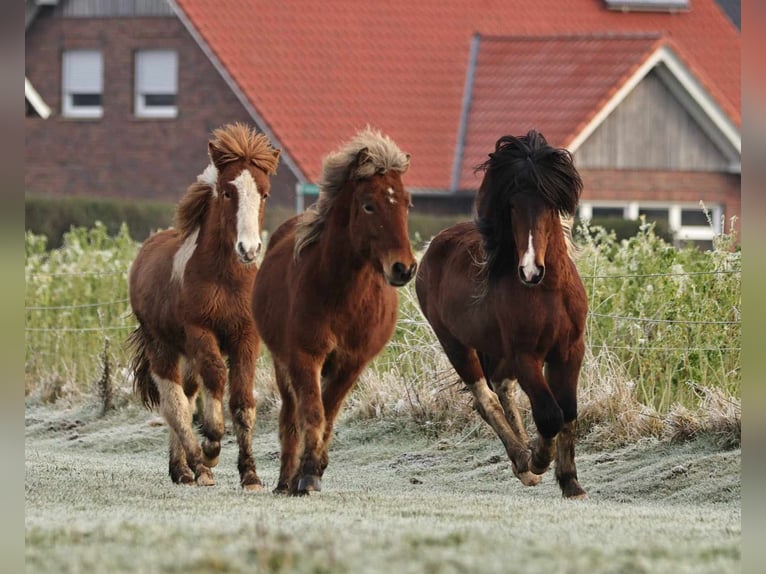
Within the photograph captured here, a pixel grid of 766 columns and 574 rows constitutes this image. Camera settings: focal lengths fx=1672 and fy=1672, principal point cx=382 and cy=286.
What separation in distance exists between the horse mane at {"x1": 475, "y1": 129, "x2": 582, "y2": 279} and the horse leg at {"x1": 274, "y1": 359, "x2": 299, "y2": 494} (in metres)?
1.54

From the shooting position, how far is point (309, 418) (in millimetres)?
10406

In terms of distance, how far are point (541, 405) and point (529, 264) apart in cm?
88

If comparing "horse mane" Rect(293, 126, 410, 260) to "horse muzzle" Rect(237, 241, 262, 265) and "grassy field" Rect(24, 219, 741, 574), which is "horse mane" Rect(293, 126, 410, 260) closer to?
"horse muzzle" Rect(237, 241, 262, 265)

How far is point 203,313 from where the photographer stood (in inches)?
456

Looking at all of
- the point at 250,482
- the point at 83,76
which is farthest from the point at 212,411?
→ the point at 83,76

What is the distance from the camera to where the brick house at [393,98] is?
32188 mm

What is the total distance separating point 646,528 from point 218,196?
4.82 meters

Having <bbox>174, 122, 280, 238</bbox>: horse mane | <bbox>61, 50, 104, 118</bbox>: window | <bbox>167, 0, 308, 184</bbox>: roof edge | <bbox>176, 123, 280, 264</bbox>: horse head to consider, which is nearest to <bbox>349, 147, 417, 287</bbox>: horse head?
<bbox>176, 123, 280, 264</bbox>: horse head

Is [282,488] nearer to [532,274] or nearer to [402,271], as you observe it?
[402,271]

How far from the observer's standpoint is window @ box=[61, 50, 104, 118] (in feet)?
116

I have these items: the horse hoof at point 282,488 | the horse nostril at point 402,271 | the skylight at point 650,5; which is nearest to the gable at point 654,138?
the skylight at point 650,5

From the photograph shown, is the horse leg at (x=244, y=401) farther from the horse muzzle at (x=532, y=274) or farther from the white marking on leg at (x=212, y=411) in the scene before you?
the horse muzzle at (x=532, y=274)

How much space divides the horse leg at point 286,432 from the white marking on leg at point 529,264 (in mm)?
1754

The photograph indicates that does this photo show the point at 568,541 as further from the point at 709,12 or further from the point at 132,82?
the point at 709,12
